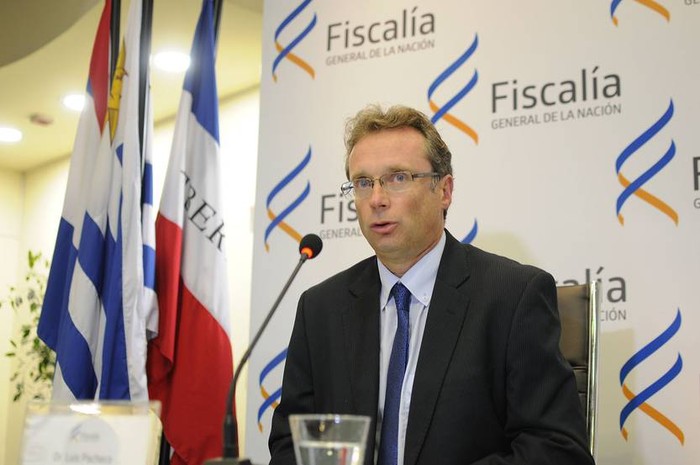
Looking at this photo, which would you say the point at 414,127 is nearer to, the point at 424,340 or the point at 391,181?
the point at 391,181

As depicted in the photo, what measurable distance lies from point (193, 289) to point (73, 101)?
2.73 metres

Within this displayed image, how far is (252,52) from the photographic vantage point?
474 centimetres

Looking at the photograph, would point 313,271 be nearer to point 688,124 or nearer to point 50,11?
point 688,124

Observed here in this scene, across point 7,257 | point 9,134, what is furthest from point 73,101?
point 7,257

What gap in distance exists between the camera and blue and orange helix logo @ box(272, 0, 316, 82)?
142 inches

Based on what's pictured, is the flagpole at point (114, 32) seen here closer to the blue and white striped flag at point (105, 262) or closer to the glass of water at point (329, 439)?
the blue and white striped flag at point (105, 262)

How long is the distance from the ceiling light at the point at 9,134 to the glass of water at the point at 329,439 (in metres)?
5.76

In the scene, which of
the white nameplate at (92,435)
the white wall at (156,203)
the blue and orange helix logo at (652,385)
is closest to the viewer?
the white nameplate at (92,435)

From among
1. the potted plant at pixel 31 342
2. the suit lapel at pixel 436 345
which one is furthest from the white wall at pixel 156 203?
the suit lapel at pixel 436 345

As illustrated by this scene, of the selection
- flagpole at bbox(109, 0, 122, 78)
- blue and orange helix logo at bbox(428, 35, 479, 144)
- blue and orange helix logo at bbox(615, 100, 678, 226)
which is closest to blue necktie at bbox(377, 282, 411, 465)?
blue and orange helix logo at bbox(615, 100, 678, 226)

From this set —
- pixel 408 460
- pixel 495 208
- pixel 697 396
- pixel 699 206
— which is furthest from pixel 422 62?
pixel 408 460

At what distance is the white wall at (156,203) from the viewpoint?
5.25m

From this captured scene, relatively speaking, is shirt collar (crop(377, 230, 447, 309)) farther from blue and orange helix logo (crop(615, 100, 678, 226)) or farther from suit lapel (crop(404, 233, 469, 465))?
blue and orange helix logo (crop(615, 100, 678, 226))

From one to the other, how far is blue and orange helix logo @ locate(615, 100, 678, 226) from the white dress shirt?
78 centimetres
